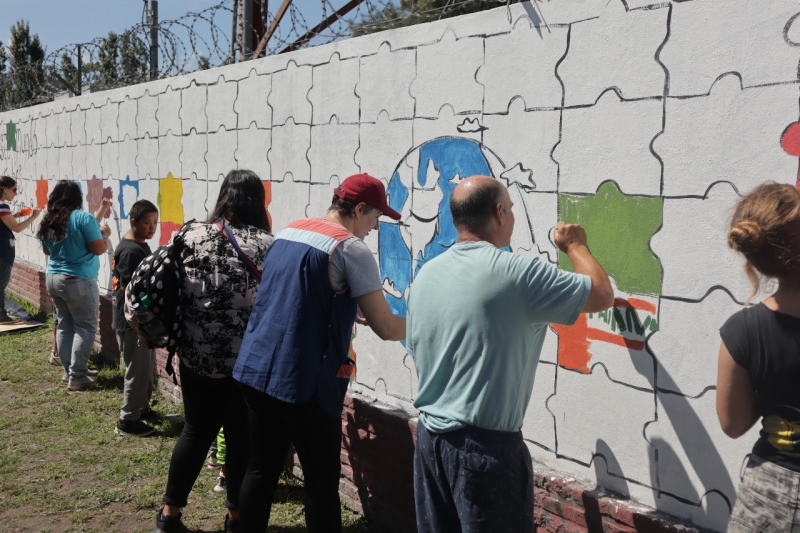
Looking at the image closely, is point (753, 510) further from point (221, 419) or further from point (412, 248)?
point (221, 419)

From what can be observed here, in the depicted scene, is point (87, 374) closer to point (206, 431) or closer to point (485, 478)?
point (206, 431)

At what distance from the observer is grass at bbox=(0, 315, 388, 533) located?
4.02m

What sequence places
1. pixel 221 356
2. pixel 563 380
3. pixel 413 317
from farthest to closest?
pixel 221 356
pixel 563 380
pixel 413 317

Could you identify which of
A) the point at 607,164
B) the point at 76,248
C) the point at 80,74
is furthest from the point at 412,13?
the point at 80,74

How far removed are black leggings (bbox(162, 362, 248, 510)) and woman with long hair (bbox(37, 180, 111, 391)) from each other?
290 centimetres

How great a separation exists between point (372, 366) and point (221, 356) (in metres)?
0.95

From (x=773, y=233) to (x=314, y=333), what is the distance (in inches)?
64.6

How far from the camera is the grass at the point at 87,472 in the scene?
4023 mm

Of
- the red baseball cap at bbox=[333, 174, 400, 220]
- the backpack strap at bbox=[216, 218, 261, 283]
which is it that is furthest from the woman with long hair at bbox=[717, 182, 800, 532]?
the backpack strap at bbox=[216, 218, 261, 283]

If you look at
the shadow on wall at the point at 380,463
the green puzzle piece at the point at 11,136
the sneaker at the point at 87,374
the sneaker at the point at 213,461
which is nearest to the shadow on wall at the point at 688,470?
the shadow on wall at the point at 380,463

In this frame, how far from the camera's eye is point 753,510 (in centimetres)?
201

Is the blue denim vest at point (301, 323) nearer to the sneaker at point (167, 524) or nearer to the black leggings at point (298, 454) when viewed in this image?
the black leggings at point (298, 454)

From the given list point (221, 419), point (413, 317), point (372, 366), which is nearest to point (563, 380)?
point (413, 317)

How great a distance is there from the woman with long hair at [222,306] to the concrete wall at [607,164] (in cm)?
75
